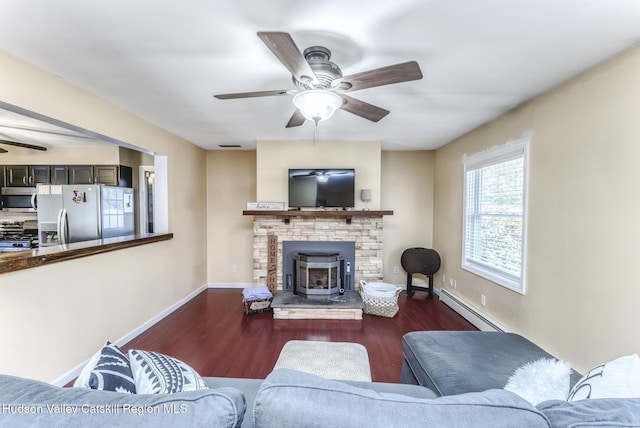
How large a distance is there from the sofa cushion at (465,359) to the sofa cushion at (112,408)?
1266 mm

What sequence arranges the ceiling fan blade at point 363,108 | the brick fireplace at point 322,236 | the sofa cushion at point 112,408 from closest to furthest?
the sofa cushion at point 112,408 → the ceiling fan blade at point 363,108 → the brick fireplace at point 322,236

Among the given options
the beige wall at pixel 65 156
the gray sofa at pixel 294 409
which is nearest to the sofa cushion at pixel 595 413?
the gray sofa at pixel 294 409

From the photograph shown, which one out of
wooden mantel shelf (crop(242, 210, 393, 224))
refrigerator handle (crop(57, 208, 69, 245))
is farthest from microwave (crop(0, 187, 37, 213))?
wooden mantel shelf (crop(242, 210, 393, 224))

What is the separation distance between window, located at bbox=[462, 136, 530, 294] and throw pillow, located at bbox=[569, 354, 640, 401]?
1.66 m

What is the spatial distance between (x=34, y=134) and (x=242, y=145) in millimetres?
2615

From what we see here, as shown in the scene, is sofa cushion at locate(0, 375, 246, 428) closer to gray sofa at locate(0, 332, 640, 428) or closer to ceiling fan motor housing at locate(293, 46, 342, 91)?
gray sofa at locate(0, 332, 640, 428)

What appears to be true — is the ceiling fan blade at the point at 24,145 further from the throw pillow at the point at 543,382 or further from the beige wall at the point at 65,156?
the throw pillow at the point at 543,382

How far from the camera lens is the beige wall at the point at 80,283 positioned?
1854 mm

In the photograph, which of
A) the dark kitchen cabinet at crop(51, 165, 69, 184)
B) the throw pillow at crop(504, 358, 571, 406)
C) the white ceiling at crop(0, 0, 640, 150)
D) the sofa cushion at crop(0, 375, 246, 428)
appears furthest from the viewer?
the dark kitchen cabinet at crop(51, 165, 69, 184)

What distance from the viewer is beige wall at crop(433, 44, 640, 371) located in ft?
5.47

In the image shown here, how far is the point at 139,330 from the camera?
3029mm

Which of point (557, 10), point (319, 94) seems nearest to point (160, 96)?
point (319, 94)

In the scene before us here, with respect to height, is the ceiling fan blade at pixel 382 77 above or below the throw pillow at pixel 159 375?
above

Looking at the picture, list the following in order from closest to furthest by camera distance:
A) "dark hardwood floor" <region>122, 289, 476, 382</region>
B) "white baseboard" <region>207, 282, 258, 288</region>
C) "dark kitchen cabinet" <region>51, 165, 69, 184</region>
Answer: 1. "dark hardwood floor" <region>122, 289, 476, 382</region>
2. "dark kitchen cabinet" <region>51, 165, 69, 184</region>
3. "white baseboard" <region>207, 282, 258, 288</region>
